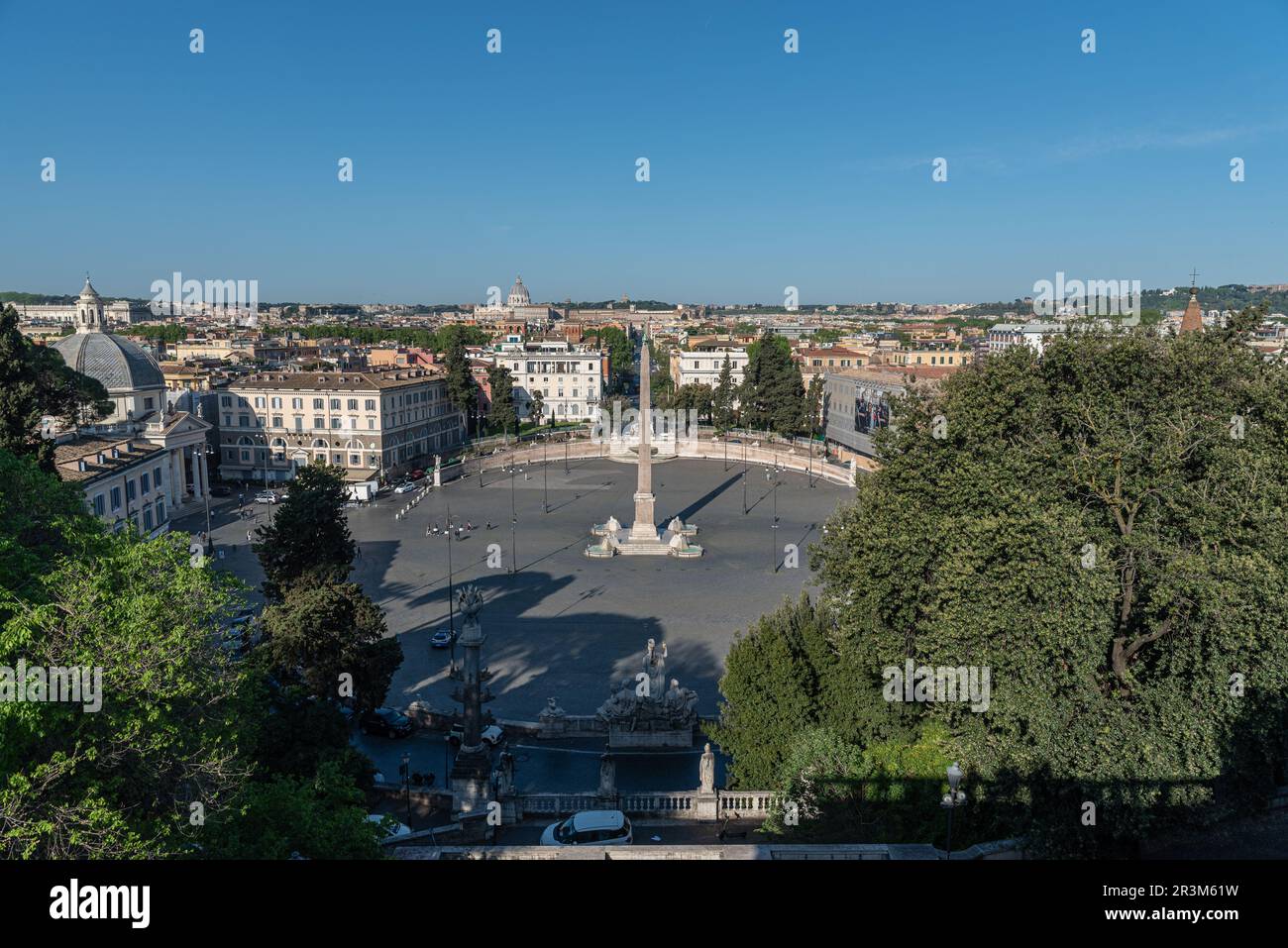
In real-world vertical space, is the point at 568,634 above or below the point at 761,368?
below

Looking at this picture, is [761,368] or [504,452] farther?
[761,368]

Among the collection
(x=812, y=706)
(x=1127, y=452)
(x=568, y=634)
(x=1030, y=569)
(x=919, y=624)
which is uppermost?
(x=1127, y=452)

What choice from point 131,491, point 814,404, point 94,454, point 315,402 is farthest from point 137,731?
point 814,404

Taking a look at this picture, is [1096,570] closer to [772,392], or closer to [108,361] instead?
[108,361]

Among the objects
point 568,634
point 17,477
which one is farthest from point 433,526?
point 17,477

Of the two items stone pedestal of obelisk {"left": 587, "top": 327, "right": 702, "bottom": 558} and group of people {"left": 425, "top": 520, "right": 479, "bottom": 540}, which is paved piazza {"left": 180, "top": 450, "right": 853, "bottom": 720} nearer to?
group of people {"left": 425, "top": 520, "right": 479, "bottom": 540}

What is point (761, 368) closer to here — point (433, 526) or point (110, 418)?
point (433, 526)
